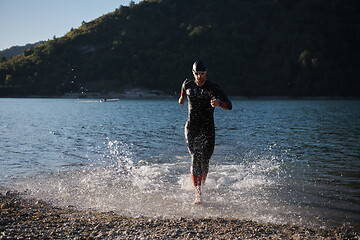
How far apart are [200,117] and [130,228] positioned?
3274 millimetres

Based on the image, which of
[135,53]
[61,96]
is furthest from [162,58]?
[61,96]

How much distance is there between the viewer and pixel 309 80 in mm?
146750

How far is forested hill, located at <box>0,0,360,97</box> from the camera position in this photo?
15250 centimetres

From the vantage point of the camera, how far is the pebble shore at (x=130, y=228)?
623 cm

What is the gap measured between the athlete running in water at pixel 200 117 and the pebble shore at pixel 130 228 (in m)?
1.70

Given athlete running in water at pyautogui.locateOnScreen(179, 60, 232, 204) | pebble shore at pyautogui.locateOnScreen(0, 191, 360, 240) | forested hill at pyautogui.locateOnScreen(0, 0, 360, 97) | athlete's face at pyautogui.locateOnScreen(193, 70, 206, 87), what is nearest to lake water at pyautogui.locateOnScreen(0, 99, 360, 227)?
pebble shore at pyautogui.locateOnScreen(0, 191, 360, 240)

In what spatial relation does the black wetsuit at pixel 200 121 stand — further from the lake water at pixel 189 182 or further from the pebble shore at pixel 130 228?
the pebble shore at pixel 130 228

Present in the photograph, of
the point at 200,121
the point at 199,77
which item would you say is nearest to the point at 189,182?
the point at 200,121

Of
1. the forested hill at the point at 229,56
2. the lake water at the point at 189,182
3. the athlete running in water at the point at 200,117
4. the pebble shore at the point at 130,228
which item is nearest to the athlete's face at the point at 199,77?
the athlete running in water at the point at 200,117

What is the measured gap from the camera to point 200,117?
8.57 meters

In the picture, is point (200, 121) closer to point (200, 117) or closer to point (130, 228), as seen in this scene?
point (200, 117)

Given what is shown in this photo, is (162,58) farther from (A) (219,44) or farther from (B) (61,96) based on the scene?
(B) (61,96)

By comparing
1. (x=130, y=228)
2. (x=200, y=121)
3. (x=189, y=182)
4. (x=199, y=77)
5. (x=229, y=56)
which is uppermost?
(x=229, y=56)

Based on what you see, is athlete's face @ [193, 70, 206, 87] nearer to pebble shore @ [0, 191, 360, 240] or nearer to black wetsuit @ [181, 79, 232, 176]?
black wetsuit @ [181, 79, 232, 176]
